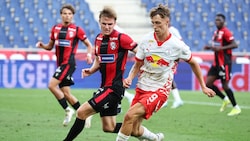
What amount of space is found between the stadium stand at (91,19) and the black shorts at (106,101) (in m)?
19.6

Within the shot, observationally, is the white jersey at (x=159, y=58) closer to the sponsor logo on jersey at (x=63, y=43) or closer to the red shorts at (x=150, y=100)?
the red shorts at (x=150, y=100)

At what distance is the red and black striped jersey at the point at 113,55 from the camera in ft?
31.0

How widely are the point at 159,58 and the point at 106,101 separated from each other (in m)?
1.05

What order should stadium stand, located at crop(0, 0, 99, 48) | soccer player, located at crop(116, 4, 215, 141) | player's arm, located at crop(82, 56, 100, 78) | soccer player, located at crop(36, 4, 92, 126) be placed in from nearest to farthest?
soccer player, located at crop(116, 4, 215, 141) < player's arm, located at crop(82, 56, 100, 78) < soccer player, located at crop(36, 4, 92, 126) < stadium stand, located at crop(0, 0, 99, 48)

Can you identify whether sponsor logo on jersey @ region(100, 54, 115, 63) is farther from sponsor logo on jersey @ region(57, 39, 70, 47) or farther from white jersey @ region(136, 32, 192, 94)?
sponsor logo on jersey @ region(57, 39, 70, 47)

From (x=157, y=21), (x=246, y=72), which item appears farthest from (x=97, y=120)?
(x=246, y=72)

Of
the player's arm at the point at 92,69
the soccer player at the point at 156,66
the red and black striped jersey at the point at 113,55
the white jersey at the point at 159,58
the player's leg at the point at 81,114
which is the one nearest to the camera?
the soccer player at the point at 156,66

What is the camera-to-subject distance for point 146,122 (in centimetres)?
1362

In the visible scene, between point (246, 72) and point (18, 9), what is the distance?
10.7 metres

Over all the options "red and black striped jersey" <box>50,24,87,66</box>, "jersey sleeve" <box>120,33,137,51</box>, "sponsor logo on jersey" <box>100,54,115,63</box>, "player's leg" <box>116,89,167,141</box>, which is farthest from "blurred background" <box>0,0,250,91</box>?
"player's leg" <box>116,89,167,141</box>

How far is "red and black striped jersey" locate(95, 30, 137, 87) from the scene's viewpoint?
31.0 feet

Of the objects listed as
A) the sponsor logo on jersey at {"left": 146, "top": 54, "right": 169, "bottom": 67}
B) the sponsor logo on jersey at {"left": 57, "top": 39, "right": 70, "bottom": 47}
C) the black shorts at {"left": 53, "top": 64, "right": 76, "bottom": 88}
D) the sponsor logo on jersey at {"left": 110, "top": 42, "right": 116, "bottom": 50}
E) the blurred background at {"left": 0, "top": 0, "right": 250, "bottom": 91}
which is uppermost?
the sponsor logo on jersey at {"left": 110, "top": 42, "right": 116, "bottom": 50}

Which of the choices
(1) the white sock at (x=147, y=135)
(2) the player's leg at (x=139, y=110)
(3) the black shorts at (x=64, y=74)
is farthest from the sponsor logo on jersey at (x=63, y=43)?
(2) the player's leg at (x=139, y=110)

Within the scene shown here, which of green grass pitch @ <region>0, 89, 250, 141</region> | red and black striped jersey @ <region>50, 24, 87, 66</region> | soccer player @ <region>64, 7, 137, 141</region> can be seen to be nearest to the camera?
soccer player @ <region>64, 7, 137, 141</region>
